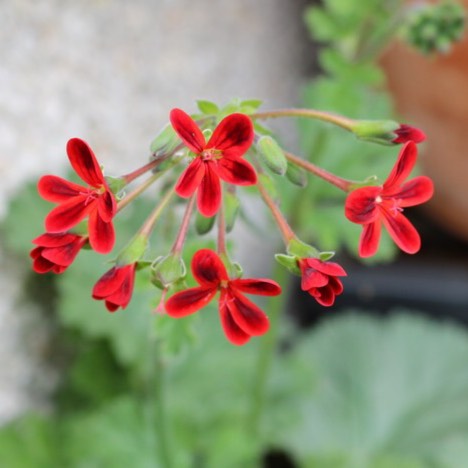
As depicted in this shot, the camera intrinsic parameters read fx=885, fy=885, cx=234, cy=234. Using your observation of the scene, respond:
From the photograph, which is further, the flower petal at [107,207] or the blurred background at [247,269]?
the blurred background at [247,269]

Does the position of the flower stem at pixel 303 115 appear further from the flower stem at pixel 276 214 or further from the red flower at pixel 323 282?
the red flower at pixel 323 282

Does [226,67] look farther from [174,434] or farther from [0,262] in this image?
[174,434]

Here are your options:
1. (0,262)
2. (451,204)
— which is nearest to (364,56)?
(0,262)

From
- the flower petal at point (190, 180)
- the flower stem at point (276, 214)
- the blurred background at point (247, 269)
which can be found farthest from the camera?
the blurred background at point (247, 269)

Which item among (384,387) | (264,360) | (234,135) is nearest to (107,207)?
(234,135)

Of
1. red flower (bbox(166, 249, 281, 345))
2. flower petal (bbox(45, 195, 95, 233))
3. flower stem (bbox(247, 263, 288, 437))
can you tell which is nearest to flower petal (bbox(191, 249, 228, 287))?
red flower (bbox(166, 249, 281, 345))

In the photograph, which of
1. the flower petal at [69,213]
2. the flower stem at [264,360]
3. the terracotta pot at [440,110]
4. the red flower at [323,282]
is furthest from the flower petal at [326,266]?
the terracotta pot at [440,110]

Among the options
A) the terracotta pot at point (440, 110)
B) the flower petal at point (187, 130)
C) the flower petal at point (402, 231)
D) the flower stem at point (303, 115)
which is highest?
the terracotta pot at point (440, 110)
